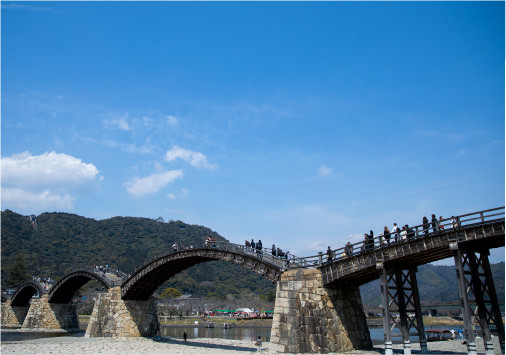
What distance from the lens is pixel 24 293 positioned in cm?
7162

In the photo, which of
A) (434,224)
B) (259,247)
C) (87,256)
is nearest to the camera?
(434,224)

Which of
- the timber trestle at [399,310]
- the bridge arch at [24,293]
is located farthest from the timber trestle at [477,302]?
the bridge arch at [24,293]

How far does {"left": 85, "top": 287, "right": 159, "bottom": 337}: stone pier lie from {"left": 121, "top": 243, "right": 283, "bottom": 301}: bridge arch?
1055 mm

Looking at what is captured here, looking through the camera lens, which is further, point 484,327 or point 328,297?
point 328,297

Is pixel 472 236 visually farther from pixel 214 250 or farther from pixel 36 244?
pixel 36 244

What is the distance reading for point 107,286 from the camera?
155 ft

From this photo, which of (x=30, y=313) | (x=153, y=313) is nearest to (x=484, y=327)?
(x=153, y=313)

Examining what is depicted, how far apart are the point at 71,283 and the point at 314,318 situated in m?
46.3

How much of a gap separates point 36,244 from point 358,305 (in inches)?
Answer: 6676

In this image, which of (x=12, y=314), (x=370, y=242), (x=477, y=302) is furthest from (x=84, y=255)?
(x=477, y=302)

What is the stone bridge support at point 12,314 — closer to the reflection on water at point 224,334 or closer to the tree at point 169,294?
the reflection on water at point 224,334

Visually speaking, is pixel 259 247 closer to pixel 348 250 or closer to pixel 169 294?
pixel 348 250

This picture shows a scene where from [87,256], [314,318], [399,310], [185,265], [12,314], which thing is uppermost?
[87,256]

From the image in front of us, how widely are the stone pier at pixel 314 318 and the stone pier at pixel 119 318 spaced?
2388cm
